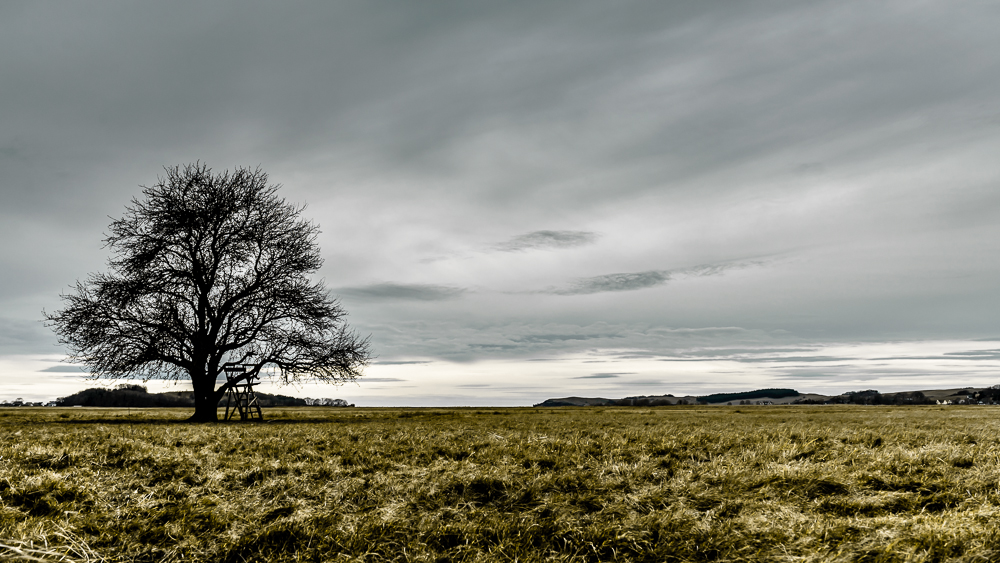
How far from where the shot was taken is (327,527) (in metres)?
6.46

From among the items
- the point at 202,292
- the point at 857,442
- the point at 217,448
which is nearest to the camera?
the point at 217,448

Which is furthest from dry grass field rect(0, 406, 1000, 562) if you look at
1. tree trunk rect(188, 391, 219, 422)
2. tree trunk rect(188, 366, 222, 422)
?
tree trunk rect(188, 366, 222, 422)

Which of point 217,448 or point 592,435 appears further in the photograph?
point 592,435

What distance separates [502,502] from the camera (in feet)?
23.4

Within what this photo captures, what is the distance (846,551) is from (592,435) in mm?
6162

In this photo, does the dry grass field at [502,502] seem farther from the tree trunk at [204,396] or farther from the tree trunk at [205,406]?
the tree trunk at [204,396]

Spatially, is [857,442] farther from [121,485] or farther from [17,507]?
[17,507]

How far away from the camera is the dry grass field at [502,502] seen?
587 cm

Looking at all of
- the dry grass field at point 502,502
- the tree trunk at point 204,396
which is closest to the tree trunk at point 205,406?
the tree trunk at point 204,396

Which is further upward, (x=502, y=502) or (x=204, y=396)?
(x=204, y=396)

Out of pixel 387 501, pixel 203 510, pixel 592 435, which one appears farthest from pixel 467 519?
pixel 592 435

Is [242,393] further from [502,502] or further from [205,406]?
[502,502]

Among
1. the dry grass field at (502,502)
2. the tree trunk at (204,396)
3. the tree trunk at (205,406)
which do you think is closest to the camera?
the dry grass field at (502,502)

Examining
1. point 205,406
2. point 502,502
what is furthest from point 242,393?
point 502,502
